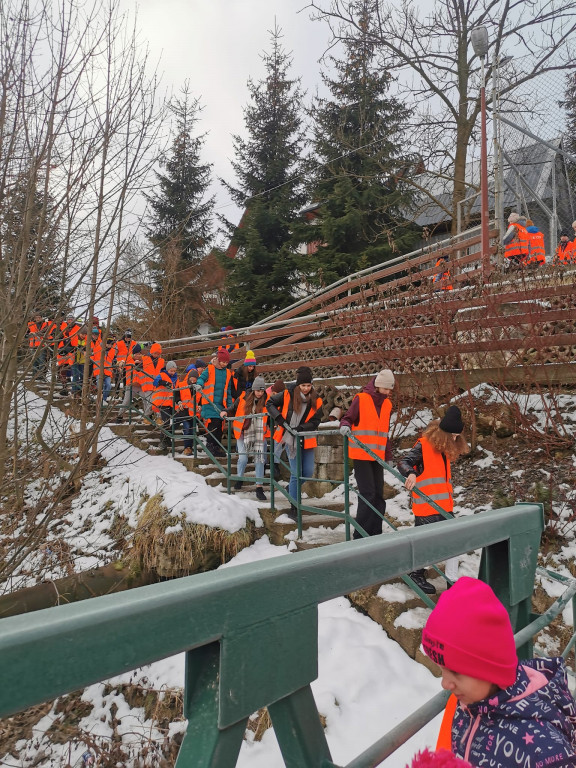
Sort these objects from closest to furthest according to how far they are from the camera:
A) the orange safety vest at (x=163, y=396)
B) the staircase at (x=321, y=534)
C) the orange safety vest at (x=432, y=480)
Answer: the staircase at (x=321, y=534) → the orange safety vest at (x=432, y=480) → the orange safety vest at (x=163, y=396)

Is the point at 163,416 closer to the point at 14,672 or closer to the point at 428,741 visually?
the point at 428,741

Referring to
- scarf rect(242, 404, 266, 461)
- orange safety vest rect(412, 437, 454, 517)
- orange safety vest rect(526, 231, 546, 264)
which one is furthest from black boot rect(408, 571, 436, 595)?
orange safety vest rect(526, 231, 546, 264)

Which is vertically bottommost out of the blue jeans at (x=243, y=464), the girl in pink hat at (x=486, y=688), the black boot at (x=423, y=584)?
the black boot at (x=423, y=584)

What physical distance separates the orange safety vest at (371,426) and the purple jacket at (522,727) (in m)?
4.11

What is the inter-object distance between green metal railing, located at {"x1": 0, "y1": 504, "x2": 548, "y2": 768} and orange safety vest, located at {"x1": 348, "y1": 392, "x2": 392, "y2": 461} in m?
4.38

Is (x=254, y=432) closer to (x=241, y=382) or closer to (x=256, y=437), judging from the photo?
(x=256, y=437)

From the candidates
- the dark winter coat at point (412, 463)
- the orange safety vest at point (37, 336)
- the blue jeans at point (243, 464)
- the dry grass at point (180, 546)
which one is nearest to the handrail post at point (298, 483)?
the dry grass at point (180, 546)

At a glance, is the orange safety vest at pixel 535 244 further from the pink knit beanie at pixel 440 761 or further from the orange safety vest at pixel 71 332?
the pink knit beanie at pixel 440 761

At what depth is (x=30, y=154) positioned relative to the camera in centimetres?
450

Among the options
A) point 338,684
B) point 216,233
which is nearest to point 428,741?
point 338,684

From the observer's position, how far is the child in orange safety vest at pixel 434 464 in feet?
14.9

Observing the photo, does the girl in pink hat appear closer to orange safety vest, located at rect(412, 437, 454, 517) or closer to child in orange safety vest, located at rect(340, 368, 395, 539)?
orange safety vest, located at rect(412, 437, 454, 517)

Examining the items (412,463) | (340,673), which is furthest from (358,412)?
(340,673)

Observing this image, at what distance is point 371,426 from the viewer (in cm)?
543
